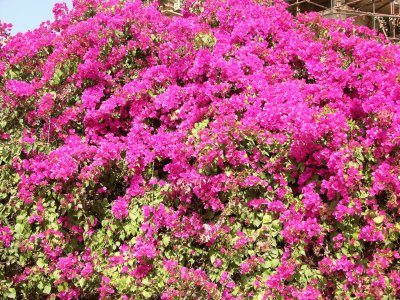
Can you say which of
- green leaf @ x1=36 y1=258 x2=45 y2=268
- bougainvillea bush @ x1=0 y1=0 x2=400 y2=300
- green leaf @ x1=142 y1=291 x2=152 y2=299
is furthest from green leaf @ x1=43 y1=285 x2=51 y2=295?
green leaf @ x1=142 y1=291 x2=152 y2=299

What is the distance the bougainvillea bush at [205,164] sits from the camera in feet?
10.9

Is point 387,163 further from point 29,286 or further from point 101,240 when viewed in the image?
point 29,286

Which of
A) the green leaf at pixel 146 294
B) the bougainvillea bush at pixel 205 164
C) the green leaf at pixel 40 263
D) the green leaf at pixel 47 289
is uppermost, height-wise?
the bougainvillea bush at pixel 205 164

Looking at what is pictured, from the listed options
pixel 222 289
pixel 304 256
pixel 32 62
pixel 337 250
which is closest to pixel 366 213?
pixel 337 250

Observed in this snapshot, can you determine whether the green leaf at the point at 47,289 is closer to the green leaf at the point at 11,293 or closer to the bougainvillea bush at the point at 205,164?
the bougainvillea bush at the point at 205,164

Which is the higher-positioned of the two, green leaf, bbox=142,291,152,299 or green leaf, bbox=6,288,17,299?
green leaf, bbox=142,291,152,299

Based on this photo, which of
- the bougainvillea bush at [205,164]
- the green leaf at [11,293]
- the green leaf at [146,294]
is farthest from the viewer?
the green leaf at [11,293]

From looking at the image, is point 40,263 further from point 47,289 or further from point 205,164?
point 205,164

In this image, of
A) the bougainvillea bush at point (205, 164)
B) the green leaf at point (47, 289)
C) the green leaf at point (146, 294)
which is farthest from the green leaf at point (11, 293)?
the green leaf at point (146, 294)

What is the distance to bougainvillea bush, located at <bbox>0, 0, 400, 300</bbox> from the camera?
3.32 m

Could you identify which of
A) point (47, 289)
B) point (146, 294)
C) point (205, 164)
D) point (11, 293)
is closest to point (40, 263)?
point (47, 289)

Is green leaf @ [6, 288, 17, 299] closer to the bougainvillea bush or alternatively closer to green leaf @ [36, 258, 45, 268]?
the bougainvillea bush

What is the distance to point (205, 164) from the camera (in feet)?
11.6

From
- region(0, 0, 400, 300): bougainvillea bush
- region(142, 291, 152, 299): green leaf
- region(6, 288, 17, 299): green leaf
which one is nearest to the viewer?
region(0, 0, 400, 300): bougainvillea bush
